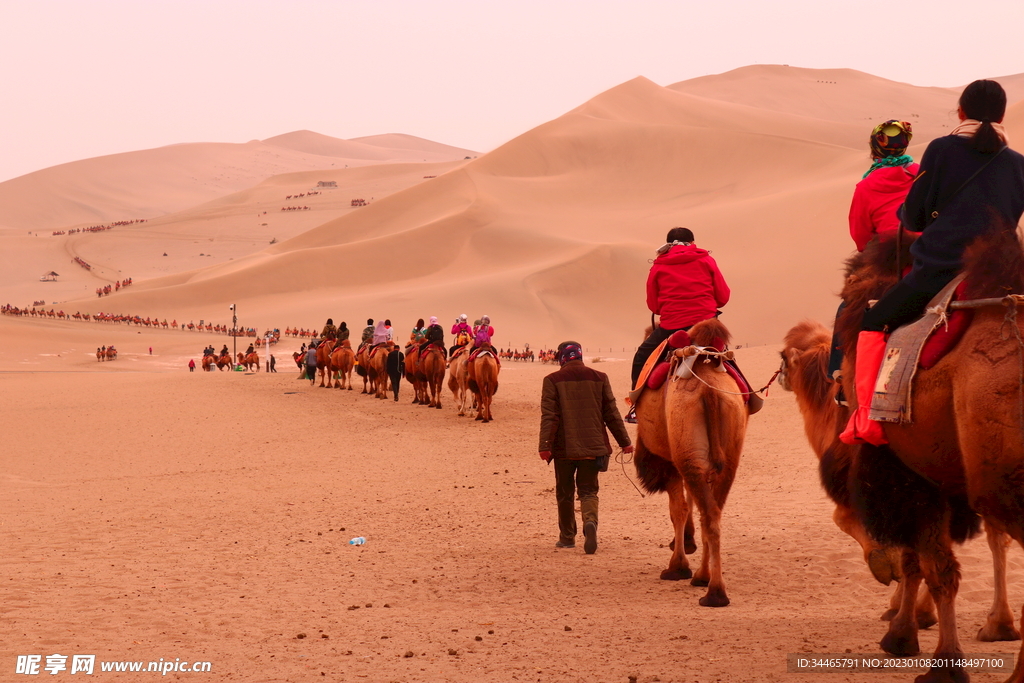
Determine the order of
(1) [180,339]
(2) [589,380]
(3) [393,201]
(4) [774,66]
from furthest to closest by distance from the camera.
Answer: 1. (4) [774,66]
2. (3) [393,201]
3. (1) [180,339]
4. (2) [589,380]

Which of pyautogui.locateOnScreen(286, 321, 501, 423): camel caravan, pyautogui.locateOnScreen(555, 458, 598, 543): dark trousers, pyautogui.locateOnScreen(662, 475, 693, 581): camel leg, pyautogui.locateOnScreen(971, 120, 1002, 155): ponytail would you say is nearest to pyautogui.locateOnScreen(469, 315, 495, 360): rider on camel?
pyautogui.locateOnScreen(286, 321, 501, 423): camel caravan

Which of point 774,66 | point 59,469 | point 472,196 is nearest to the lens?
point 59,469

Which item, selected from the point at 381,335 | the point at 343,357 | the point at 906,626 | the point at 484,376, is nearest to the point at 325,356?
the point at 343,357

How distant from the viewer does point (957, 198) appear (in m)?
4.40

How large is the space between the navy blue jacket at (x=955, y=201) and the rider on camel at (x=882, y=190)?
1.05 m

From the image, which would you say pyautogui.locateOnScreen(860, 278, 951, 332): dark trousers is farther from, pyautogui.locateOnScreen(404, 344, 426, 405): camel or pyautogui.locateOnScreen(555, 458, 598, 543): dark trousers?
pyautogui.locateOnScreen(404, 344, 426, 405): camel

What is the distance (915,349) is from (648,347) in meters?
4.21

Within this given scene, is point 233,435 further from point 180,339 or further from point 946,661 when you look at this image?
point 180,339

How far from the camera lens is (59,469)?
1508 cm

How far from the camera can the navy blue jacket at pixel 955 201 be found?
4.34 m

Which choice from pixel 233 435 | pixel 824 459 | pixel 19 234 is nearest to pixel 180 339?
pixel 233 435

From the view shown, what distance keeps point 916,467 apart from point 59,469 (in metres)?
14.1

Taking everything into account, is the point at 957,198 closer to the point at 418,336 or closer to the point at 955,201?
the point at 955,201

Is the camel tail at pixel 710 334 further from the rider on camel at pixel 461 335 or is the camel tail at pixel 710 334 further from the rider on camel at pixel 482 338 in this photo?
the rider on camel at pixel 461 335
